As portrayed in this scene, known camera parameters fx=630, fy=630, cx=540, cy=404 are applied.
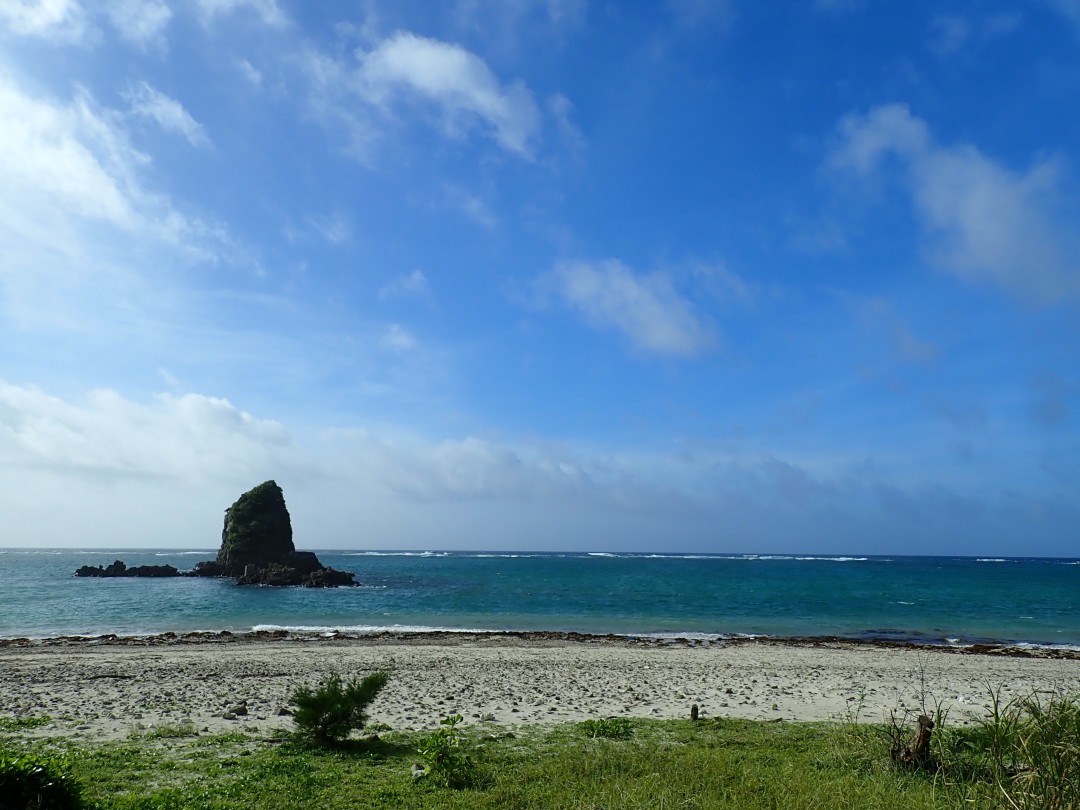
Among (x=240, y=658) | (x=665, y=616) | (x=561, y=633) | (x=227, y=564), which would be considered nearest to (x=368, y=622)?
(x=561, y=633)

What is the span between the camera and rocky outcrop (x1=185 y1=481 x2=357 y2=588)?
10388cm

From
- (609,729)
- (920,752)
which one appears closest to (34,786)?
(609,729)

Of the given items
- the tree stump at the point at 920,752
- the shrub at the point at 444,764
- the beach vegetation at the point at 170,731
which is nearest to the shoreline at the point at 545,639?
the beach vegetation at the point at 170,731

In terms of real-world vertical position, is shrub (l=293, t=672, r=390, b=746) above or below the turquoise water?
above

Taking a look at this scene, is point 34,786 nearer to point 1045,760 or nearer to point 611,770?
point 611,770

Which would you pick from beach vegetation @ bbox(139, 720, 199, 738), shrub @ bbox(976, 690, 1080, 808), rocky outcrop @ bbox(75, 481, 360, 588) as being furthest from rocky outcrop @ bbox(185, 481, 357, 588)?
shrub @ bbox(976, 690, 1080, 808)

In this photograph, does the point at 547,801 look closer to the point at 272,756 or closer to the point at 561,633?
the point at 272,756

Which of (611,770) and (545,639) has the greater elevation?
(611,770)

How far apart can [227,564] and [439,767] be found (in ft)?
387

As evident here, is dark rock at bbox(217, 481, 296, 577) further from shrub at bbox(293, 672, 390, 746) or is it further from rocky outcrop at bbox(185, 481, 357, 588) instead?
shrub at bbox(293, 672, 390, 746)

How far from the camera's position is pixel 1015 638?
42.5m

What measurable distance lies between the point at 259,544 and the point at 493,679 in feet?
339

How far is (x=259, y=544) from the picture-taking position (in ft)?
370

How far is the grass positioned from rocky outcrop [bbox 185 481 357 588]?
9263 cm
